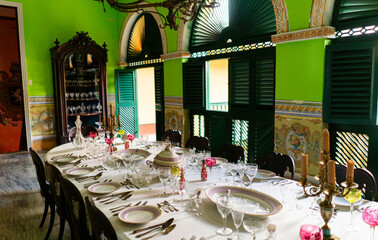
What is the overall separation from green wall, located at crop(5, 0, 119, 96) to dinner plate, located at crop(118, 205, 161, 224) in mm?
5417

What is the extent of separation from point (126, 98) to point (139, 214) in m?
5.68

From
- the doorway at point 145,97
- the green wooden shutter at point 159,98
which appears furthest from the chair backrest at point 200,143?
the doorway at point 145,97

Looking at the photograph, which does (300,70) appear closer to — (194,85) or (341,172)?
(341,172)

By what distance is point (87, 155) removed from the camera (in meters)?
3.28

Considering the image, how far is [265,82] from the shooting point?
4.14m

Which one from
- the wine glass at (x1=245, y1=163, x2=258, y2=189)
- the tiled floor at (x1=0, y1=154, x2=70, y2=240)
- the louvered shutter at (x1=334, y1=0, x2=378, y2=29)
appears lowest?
the tiled floor at (x1=0, y1=154, x2=70, y2=240)

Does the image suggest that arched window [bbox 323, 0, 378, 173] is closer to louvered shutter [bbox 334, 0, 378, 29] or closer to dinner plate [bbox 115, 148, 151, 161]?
louvered shutter [bbox 334, 0, 378, 29]

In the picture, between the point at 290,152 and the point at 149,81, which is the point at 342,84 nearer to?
the point at 290,152

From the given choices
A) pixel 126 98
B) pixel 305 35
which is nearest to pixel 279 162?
pixel 305 35

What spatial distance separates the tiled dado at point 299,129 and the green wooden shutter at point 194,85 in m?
1.62

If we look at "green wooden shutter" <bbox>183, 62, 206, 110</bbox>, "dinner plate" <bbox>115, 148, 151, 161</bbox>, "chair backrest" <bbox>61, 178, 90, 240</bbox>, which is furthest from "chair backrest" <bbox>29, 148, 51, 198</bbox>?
"green wooden shutter" <bbox>183, 62, 206, 110</bbox>

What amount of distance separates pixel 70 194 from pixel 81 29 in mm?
5754

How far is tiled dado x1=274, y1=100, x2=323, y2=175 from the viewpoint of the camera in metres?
3.49

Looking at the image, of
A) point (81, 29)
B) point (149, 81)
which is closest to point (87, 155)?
point (81, 29)
